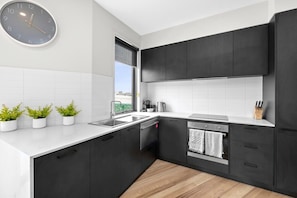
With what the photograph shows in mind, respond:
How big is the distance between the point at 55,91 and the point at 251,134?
2.63 metres

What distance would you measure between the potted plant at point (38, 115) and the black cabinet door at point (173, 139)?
1773mm

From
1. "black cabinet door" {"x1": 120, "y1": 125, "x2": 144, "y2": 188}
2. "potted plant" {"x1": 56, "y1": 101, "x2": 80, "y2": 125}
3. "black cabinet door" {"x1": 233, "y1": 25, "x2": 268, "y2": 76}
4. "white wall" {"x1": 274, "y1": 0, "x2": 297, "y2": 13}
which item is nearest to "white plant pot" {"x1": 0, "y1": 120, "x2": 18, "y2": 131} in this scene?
"potted plant" {"x1": 56, "y1": 101, "x2": 80, "y2": 125}

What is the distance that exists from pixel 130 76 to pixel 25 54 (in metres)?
1.93

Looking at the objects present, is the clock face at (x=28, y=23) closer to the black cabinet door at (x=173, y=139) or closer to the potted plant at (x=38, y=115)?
the potted plant at (x=38, y=115)

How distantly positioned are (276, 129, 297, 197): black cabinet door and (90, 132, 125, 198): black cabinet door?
1950mm

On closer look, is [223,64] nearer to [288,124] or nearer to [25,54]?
[288,124]

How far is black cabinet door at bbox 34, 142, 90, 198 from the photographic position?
3.06 ft

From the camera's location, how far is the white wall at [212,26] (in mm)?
2186

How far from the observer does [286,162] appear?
170cm

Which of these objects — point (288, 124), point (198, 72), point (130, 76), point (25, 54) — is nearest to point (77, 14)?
point (25, 54)

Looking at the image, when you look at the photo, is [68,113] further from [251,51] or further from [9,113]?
[251,51]

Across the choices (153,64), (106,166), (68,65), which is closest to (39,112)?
(68,65)

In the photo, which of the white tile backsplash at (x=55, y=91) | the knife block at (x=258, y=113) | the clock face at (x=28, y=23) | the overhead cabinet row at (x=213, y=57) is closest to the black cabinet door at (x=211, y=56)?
the overhead cabinet row at (x=213, y=57)

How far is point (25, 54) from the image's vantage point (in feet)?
4.94
